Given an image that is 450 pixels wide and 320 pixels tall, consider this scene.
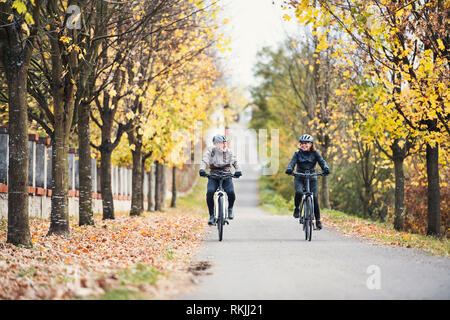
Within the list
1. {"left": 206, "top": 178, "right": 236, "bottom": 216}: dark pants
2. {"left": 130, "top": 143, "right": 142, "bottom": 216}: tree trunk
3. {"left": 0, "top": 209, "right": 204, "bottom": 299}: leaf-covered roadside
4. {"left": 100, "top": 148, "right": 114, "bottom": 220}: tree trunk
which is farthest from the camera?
{"left": 130, "top": 143, "right": 142, "bottom": 216}: tree trunk

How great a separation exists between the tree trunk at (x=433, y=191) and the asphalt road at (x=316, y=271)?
14.6 ft

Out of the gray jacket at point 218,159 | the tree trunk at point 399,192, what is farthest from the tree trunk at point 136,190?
the gray jacket at point 218,159

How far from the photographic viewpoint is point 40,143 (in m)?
19.9

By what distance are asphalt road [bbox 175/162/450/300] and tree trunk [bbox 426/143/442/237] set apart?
445 cm

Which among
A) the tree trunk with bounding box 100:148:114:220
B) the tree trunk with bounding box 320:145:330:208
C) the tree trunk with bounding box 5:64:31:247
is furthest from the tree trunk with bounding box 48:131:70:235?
the tree trunk with bounding box 320:145:330:208

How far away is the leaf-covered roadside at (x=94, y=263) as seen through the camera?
664 centimetres

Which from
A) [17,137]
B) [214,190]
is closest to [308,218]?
[214,190]

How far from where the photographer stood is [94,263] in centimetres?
895

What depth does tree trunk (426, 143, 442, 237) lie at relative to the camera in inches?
639

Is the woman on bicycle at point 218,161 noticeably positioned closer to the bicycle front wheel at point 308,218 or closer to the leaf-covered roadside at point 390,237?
the bicycle front wheel at point 308,218

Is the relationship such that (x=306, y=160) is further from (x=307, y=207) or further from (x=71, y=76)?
(x=71, y=76)

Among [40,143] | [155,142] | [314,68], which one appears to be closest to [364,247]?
[40,143]

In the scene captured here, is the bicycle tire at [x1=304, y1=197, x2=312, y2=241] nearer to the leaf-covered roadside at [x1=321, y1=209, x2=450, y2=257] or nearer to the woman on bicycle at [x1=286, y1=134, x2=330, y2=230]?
the woman on bicycle at [x1=286, y1=134, x2=330, y2=230]
